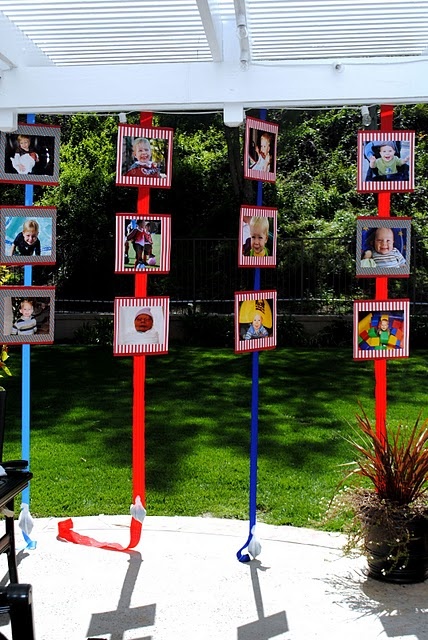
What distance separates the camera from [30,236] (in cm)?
499

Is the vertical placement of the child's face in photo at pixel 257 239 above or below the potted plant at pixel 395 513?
above

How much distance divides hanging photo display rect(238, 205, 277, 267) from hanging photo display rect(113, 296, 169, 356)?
20.7 inches

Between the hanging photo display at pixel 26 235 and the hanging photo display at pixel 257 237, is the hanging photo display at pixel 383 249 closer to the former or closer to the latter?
the hanging photo display at pixel 257 237

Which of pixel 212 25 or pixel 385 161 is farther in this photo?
pixel 385 161

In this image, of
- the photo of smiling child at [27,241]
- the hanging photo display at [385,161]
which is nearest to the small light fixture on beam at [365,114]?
the hanging photo display at [385,161]

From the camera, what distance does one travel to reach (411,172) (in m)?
4.71

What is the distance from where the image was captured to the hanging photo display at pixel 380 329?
474cm

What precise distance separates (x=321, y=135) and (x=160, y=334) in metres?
18.2

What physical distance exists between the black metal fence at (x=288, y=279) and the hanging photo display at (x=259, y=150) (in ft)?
32.4

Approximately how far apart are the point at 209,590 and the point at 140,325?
1471mm

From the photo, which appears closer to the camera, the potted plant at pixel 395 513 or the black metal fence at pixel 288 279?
the potted plant at pixel 395 513

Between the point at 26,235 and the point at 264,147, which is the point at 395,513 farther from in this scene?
the point at 26,235

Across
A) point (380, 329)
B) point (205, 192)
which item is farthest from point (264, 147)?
point (205, 192)

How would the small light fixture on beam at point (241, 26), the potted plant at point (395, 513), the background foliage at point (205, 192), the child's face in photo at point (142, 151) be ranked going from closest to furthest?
the small light fixture on beam at point (241, 26) < the potted plant at point (395, 513) < the child's face in photo at point (142, 151) < the background foliage at point (205, 192)
